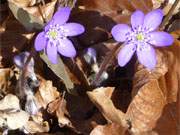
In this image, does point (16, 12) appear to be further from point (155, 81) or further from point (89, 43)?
point (155, 81)

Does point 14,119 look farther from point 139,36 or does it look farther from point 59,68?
point 139,36

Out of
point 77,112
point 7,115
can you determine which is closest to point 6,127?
point 7,115

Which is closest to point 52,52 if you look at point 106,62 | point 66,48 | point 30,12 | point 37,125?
point 66,48

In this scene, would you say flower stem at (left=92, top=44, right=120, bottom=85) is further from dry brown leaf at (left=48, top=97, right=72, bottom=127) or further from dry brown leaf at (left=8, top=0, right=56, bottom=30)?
dry brown leaf at (left=8, top=0, right=56, bottom=30)

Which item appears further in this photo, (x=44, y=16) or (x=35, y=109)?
(x=44, y=16)

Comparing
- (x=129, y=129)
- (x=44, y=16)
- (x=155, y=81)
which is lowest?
(x=129, y=129)

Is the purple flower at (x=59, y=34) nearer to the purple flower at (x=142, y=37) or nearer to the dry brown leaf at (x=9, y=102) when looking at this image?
the purple flower at (x=142, y=37)

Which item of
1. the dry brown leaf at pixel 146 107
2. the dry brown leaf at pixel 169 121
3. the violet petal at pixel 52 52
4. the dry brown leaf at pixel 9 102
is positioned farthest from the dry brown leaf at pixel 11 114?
the dry brown leaf at pixel 169 121
